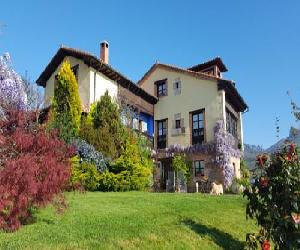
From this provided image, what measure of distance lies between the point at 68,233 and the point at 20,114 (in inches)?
114

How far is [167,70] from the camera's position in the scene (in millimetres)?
32844

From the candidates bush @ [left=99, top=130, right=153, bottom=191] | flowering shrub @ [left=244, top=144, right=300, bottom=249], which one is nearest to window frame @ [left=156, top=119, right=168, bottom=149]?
bush @ [left=99, top=130, right=153, bottom=191]

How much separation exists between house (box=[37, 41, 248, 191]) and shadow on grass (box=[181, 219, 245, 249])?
596 inches

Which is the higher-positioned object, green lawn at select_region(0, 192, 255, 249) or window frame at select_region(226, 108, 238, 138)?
window frame at select_region(226, 108, 238, 138)

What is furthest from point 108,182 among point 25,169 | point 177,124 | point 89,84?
point 177,124

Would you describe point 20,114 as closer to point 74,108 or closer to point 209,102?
point 74,108

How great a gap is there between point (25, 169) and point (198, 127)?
22173 millimetres

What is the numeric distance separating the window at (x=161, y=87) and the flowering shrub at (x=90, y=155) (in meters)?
13.9

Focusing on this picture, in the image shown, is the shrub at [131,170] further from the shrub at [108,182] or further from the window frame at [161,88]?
the window frame at [161,88]

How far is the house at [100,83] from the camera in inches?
1041

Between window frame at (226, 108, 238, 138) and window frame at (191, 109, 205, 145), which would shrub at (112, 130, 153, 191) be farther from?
window frame at (226, 108, 238, 138)

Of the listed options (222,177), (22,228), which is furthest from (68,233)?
(222,177)

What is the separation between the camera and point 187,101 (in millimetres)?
30828

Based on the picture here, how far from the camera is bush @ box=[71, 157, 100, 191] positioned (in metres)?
18.1
